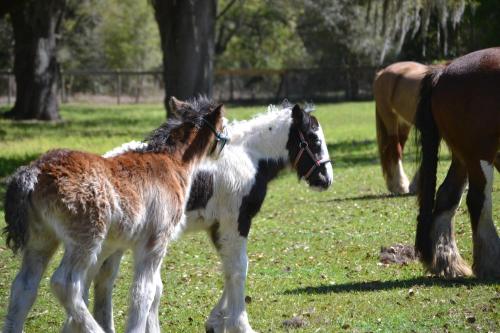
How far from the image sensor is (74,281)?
6.00 meters

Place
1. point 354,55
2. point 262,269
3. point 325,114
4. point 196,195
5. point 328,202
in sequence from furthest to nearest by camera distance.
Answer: point 354,55
point 325,114
point 328,202
point 262,269
point 196,195

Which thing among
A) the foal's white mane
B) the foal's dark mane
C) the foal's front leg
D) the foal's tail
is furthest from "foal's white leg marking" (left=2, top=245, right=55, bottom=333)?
the foal's white mane

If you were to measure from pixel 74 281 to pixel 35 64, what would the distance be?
29.3 meters

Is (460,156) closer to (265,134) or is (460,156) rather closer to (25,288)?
(265,134)

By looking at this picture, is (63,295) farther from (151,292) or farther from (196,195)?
(196,195)

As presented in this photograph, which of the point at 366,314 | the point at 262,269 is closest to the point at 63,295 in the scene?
the point at 366,314

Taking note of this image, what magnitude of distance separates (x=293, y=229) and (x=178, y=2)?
1053 cm

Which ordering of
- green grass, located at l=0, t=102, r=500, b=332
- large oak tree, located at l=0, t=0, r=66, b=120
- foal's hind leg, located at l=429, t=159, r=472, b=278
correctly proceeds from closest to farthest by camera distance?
green grass, located at l=0, t=102, r=500, b=332 < foal's hind leg, located at l=429, t=159, r=472, b=278 < large oak tree, located at l=0, t=0, r=66, b=120

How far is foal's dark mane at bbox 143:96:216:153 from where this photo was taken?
7008 mm

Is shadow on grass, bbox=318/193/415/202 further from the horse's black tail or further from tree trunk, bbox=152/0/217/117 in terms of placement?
tree trunk, bbox=152/0/217/117

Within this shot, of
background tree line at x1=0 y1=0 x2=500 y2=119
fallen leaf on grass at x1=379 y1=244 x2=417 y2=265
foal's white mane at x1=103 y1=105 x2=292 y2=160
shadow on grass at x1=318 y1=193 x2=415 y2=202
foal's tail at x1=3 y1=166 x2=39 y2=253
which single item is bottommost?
shadow on grass at x1=318 y1=193 x2=415 y2=202

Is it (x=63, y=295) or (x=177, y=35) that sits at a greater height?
(x=177, y=35)

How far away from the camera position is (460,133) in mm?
8977

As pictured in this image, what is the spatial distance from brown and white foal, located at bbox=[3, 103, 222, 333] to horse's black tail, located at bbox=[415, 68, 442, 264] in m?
3.13
